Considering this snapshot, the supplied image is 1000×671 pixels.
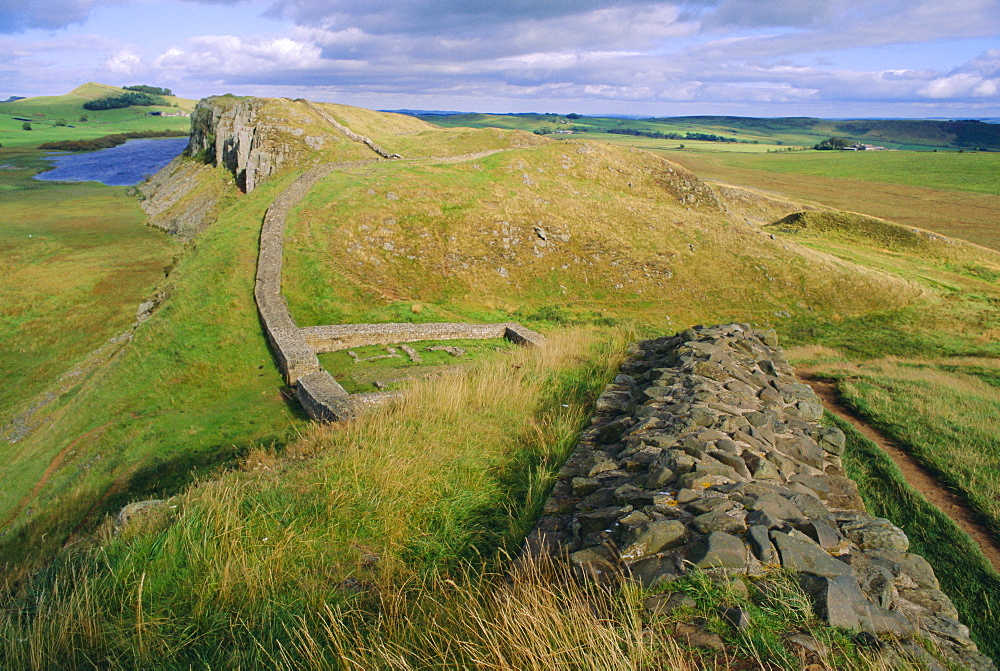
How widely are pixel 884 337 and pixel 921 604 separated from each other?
20720 millimetres

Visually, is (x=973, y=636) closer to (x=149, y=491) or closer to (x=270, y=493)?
(x=270, y=493)

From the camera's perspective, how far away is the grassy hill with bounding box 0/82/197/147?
11012 cm

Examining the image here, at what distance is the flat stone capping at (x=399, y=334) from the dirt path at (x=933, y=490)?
8.06 m

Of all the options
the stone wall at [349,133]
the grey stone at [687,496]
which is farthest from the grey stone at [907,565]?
the stone wall at [349,133]

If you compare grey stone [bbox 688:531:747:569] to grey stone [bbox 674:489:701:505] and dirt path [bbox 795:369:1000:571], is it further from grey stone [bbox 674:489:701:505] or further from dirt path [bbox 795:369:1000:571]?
dirt path [bbox 795:369:1000:571]

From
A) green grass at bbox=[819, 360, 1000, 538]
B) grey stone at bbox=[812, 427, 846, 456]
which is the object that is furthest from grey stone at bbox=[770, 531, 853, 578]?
green grass at bbox=[819, 360, 1000, 538]

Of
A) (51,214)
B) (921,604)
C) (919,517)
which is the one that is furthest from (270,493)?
(51,214)

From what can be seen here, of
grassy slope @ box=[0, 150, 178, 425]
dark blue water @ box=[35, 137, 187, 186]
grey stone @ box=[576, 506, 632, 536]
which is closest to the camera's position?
grey stone @ box=[576, 506, 632, 536]

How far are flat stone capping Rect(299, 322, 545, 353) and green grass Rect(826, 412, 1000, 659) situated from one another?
8.77m

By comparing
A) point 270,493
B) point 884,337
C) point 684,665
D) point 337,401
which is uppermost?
point 684,665

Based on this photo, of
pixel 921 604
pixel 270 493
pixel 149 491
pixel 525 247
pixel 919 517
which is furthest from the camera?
pixel 525 247

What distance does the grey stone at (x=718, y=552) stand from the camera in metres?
3.50

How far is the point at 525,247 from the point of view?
2386cm

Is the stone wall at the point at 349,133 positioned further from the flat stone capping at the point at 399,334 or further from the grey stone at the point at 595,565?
the grey stone at the point at 595,565
